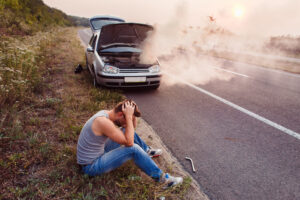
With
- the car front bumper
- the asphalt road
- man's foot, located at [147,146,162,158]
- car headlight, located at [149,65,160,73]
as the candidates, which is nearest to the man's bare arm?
man's foot, located at [147,146,162,158]

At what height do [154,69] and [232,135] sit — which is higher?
[154,69]

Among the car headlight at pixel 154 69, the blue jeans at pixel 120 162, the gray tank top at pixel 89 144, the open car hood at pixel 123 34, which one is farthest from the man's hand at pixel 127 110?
the open car hood at pixel 123 34

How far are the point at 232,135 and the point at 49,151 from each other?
2995 mm

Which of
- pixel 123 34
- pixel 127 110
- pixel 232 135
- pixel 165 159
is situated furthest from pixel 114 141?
pixel 123 34

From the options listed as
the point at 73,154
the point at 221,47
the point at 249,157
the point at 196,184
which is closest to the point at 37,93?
the point at 73,154

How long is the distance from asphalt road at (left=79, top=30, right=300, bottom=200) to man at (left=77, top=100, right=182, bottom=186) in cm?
68

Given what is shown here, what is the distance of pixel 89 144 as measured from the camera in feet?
7.36

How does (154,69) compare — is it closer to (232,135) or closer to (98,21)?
(232,135)

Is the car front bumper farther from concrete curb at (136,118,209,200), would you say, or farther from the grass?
concrete curb at (136,118,209,200)

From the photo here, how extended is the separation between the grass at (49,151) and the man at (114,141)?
0.13m

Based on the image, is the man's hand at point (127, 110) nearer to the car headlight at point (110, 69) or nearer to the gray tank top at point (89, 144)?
the gray tank top at point (89, 144)

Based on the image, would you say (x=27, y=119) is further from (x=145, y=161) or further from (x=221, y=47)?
(x=221, y=47)

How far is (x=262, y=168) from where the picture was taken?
2.76m

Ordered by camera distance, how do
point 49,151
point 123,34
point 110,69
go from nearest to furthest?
point 49,151
point 110,69
point 123,34
